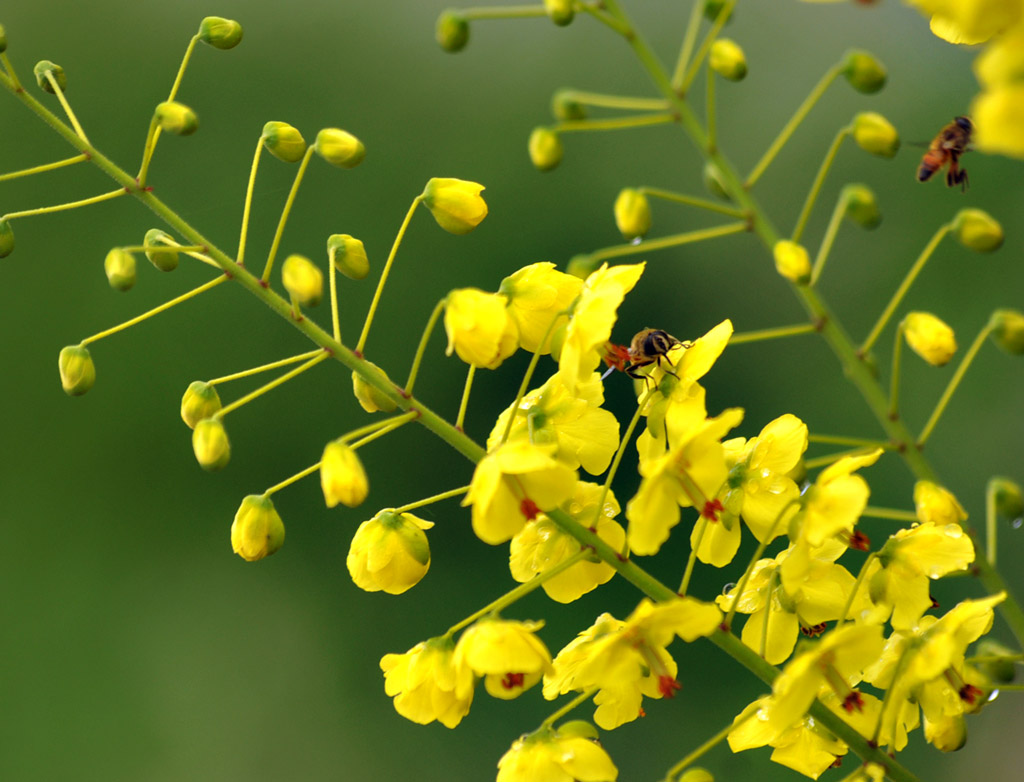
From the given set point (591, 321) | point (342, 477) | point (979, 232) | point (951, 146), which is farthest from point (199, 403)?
point (951, 146)

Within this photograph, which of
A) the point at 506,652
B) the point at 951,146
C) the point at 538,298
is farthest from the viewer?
the point at 951,146

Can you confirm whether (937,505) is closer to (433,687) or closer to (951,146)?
(433,687)

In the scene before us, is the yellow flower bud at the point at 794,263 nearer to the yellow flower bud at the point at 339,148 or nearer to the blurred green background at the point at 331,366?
the yellow flower bud at the point at 339,148

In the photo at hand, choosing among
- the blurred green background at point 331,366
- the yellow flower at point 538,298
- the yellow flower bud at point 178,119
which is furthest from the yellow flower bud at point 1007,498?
the blurred green background at point 331,366

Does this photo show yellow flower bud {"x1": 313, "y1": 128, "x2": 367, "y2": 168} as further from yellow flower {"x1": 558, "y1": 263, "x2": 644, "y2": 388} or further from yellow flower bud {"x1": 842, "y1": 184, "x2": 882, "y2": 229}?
yellow flower bud {"x1": 842, "y1": 184, "x2": 882, "y2": 229}

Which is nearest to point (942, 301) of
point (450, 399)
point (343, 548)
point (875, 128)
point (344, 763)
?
point (450, 399)

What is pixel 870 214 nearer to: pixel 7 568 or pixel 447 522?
pixel 447 522
